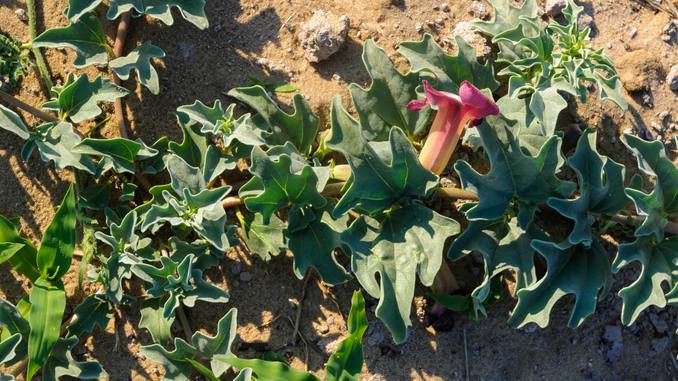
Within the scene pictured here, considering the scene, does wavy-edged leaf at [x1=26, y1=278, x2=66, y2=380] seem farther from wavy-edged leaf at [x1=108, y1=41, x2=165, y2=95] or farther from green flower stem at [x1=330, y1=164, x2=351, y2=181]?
green flower stem at [x1=330, y1=164, x2=351, y2=181]

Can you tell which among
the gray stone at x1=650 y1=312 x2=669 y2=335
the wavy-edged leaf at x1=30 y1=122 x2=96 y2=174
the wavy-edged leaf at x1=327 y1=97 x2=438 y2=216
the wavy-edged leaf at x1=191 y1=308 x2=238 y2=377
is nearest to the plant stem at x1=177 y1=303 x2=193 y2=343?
the wavy-edged leaf at x1=191 y1=308 x2=238 y2=377

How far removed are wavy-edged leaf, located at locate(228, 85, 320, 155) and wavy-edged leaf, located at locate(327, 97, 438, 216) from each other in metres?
0.39

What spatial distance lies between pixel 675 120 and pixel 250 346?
2.50 metres

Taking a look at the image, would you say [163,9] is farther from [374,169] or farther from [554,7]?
[554,7]

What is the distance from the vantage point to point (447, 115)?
3457mm

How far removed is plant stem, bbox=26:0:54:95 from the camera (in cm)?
392

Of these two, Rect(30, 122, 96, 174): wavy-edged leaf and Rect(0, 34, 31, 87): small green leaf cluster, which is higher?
Rect(0, 34, 31, 87): small green leaf cluster

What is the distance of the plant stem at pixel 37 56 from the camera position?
3.92 metres

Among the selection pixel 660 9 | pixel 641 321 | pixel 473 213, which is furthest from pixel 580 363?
pixel 660 9

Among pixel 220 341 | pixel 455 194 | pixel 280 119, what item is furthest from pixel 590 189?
pixel 220 341

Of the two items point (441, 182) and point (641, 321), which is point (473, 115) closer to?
point (441, 182)

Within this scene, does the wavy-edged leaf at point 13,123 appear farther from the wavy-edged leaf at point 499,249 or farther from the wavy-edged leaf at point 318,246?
the wavy-edged leaf at point 499,249

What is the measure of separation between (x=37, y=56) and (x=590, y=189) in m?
2.76

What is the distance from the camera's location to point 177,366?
3.62m
